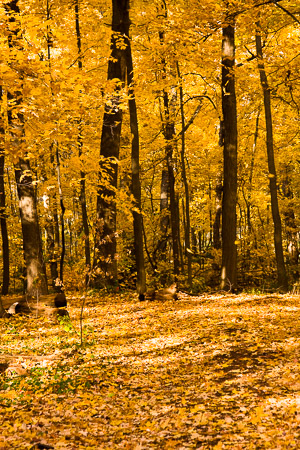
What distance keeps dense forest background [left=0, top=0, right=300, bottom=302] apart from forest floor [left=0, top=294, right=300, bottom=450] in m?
1.31

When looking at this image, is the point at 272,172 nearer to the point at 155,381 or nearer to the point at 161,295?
the point at 161,295

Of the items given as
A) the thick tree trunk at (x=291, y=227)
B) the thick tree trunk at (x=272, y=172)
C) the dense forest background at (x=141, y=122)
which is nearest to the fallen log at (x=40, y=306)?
the dense forest background at (x=141, y=122)

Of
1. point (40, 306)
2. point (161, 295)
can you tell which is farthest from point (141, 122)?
point (40, 306)

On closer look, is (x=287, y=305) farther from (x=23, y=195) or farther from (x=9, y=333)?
(x=23, y=195)

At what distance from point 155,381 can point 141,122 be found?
12.5 meters

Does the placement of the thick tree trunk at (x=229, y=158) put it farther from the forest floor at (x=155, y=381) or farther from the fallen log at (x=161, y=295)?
the forest floor at (x=155, y=381)

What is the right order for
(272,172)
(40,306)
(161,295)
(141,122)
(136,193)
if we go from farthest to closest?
(141,122) → (272,172) → (161,295) → (136,193) → (40,306)

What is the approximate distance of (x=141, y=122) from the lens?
16531 mm

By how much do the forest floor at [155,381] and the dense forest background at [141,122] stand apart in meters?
1.31

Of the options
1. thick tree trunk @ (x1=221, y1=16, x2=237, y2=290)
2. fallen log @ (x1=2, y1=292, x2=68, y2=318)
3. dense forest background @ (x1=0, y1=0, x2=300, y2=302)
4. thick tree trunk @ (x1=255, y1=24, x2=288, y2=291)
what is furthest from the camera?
thick tree trunk @ (x1=255, y1=24, x2=288, y2=291)

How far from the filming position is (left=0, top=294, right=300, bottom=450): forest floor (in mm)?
4016

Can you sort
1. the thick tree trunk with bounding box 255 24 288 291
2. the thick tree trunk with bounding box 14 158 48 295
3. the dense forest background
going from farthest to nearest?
the thick tree trunk with bounding box 255 24 288 291 → the thick tree trunk with bounding box 14 158 48 295 → the dense forest background

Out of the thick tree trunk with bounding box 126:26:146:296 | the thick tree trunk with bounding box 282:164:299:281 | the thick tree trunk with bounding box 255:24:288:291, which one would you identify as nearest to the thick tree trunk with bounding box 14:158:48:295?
the thick tree trunk with bounding box 126:26:146:296

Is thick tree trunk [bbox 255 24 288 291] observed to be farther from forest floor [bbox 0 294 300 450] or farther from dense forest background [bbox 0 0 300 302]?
forest floor [bbox 0 294 300 450]
